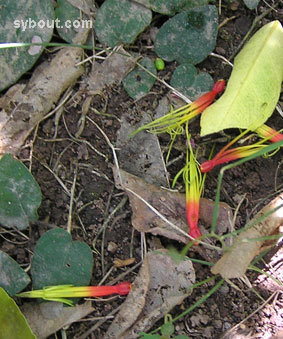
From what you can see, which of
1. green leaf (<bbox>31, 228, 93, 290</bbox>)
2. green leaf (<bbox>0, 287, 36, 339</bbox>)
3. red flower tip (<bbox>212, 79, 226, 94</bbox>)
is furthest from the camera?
red flower tip (<bbox>212, 79, 226, 94</bbox>)

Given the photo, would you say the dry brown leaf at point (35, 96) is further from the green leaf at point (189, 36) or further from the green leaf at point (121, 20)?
the green leaf at point (189, 36)

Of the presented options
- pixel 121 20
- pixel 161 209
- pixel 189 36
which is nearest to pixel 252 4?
pixel 189 36

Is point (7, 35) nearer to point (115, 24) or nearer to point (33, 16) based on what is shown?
point (33, 16)

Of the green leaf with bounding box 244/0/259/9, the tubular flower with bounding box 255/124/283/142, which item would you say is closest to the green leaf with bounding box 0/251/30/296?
the tubular flower with bounding box 255/124/283/142

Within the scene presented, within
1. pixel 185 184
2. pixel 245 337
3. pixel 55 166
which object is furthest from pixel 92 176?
pixel 245 337

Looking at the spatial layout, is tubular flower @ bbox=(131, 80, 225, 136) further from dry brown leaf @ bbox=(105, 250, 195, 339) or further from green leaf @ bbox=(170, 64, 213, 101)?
dry brown leaf @ bbox=(105, 250, 195, 339)
